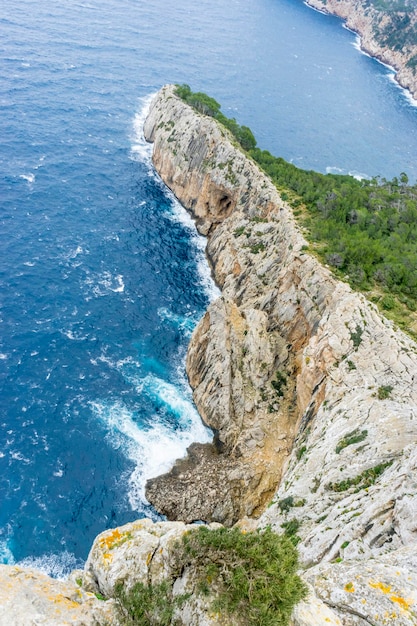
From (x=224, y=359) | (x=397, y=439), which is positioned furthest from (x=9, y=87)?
(x=397, y=439)

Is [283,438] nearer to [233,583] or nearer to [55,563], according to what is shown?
[55,563]

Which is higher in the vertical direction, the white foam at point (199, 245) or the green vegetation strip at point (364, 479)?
the green vegetation strip at point (364, 479)

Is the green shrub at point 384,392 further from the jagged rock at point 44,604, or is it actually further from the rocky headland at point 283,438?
the jagged rock at point 44,604

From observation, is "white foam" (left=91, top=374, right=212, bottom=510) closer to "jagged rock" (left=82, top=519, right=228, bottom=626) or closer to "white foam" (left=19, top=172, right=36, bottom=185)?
"jagged rock" (left=82, top=519, right=228, bottom=626)

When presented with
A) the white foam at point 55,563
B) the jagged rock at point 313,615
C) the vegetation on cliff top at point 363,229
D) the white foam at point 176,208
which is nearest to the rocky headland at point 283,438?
the jagged rock at point 313,615

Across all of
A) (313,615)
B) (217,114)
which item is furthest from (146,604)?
(217,114)
